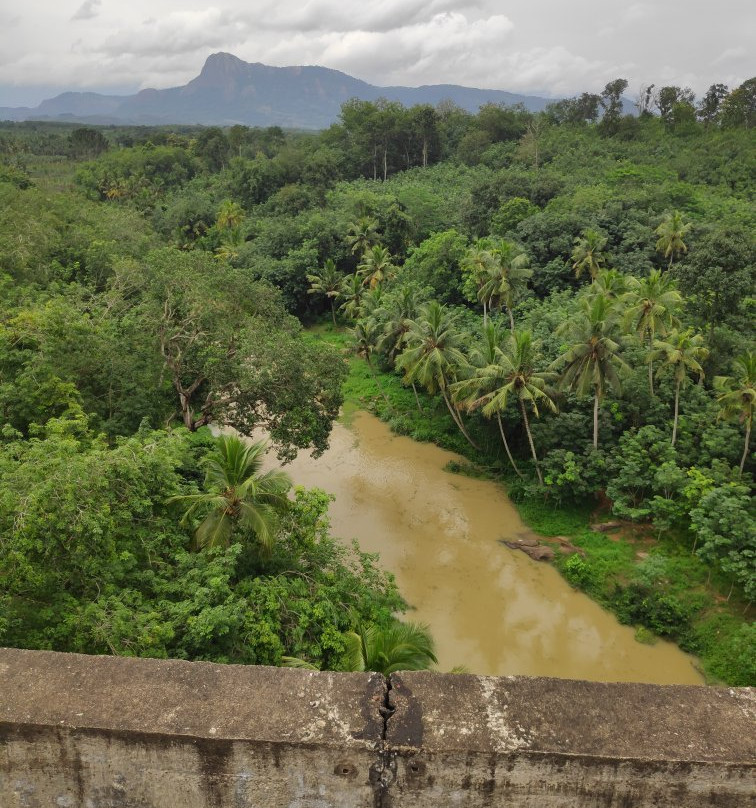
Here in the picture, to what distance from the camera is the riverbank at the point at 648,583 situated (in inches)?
456

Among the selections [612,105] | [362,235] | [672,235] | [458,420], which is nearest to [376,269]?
[362,235]

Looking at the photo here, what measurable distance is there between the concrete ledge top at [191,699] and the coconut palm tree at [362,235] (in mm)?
29480

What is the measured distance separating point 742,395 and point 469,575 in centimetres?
746

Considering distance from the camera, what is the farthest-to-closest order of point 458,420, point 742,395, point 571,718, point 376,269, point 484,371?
point 376,269 → point 458,420 → point 484,371 → point 742,395 → point 571,718

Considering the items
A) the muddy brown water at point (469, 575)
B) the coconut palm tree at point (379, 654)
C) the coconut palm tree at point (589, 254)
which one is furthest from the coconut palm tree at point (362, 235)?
the coconut palm tree at point (379, 654)

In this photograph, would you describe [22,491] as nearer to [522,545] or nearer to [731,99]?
[522,545]

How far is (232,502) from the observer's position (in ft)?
28.8

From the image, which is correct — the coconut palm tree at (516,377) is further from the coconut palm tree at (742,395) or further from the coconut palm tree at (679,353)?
the coconut palm tree at (742,395)

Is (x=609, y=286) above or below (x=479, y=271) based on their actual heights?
below

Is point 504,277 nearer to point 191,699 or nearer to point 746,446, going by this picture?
point 746,446

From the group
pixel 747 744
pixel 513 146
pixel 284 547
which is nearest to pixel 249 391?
pixel 284 547

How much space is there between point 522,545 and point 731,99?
171 feet

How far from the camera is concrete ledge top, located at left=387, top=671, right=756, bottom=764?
322cm

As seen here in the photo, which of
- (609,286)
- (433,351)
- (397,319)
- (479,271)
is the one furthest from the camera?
(479,271)
